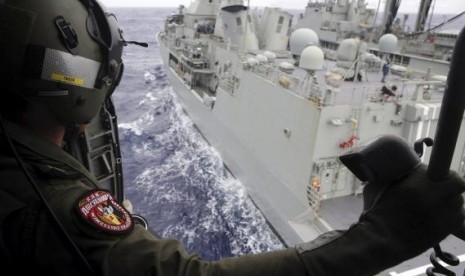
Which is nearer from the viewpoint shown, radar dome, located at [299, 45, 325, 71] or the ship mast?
radar dome, located at [299, 45, 325, 71]

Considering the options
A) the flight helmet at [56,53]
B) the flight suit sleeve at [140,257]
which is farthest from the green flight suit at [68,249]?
the flight helmet at [56,53]

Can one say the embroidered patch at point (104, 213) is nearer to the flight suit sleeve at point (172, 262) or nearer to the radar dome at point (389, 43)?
the flight suit sleeve at point (172, 262)

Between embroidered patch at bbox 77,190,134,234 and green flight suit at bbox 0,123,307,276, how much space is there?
0.06 feet

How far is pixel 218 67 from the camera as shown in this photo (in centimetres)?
1828

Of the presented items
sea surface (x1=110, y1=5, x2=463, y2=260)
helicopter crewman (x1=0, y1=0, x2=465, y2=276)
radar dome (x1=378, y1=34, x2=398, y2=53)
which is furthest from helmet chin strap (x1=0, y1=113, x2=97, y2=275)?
radar dome (x1=378, y1=34, x2=398, y2=53)

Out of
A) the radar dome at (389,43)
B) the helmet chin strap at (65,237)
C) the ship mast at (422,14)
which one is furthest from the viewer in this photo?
the ship mast at (422,14)

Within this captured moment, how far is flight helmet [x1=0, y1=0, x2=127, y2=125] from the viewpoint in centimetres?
158

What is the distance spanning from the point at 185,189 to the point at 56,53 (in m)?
13.3

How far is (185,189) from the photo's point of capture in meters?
14.7

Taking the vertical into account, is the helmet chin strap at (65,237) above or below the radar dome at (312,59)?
below

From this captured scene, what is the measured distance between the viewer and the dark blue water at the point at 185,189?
463 inches

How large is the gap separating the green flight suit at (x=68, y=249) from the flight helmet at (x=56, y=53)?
378 mm

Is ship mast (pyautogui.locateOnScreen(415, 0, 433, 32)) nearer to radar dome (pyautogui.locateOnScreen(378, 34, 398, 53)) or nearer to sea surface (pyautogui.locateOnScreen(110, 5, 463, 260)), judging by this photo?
radar dome (pyautogui.locateOnScreen(378, 34, 398, 53))

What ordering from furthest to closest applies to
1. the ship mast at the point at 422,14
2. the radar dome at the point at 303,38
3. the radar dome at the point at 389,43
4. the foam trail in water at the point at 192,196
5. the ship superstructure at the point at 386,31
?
the ship mast at the point at 422,14
the ship superstructure at the point at 386,31
the radar dome at the point at 389,43
the radar dome at the point at 303,38
the foam trail in water at the point at 192,196
